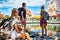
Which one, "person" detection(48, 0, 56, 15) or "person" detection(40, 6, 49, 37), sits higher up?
"person" detection(48, 0, 56, 15)

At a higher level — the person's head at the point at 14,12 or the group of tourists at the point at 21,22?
the person's head at the point at 14,12

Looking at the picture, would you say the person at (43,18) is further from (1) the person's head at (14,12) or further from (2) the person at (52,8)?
(1) the person's head at (14,12)

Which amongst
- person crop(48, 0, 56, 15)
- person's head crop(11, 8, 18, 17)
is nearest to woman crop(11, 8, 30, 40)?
person's head crop(11, 8, 18, 17)

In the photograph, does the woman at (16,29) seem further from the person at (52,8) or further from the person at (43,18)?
the person at (52,8)

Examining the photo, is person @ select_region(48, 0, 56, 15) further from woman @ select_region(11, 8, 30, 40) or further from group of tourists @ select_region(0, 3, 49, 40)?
woman @ select_region(11, 8, 30, 40)

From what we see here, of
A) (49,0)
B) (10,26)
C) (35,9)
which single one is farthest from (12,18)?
(49,0)

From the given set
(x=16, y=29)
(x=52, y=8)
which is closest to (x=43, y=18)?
(x=52, y=8)

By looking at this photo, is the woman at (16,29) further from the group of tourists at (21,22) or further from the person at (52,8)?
the person at (52,8)

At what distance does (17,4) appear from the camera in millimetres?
1505

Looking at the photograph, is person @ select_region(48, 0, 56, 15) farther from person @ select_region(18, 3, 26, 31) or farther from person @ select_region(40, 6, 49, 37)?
person @ select_region(18, 3, 26, 31)

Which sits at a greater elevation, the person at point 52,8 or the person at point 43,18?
the person at point 52,8

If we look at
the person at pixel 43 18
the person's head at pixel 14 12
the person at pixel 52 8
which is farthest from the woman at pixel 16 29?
the person at pixel 52 8

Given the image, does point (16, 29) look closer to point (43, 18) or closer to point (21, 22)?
point (21, 22)

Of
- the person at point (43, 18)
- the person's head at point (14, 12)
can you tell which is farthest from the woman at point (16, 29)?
the person at point (43, 18)
